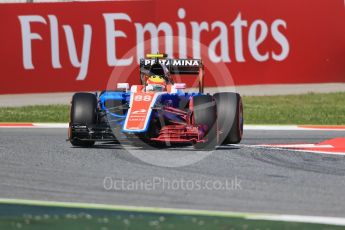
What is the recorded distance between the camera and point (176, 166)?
11938 millimetres

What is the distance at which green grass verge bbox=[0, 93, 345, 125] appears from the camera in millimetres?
19141

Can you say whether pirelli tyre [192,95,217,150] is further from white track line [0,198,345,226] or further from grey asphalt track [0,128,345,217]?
white track line [0,198,345,226]

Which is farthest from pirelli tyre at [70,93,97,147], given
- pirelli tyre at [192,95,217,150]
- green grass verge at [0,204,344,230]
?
green grass verge at [0,204,344,230]

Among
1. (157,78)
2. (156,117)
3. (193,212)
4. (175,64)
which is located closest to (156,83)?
(157,78)

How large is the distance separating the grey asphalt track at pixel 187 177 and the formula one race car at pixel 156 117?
9.1 inches

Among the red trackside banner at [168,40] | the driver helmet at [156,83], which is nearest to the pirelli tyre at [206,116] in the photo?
the driver helmet at [156,83]

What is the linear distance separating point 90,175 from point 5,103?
36.2 feet

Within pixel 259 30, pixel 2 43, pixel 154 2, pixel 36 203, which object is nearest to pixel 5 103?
pixel 2 43

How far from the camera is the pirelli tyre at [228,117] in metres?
14.1

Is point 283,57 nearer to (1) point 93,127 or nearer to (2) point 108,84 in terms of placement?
(2) point 108,84

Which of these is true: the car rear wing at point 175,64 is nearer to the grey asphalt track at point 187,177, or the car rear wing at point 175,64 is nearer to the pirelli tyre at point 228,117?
the pirelli tyre at point 228,117

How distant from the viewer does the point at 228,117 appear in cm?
1416

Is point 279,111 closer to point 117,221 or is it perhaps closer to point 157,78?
point 157,78

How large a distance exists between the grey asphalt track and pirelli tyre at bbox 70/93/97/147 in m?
0.27
